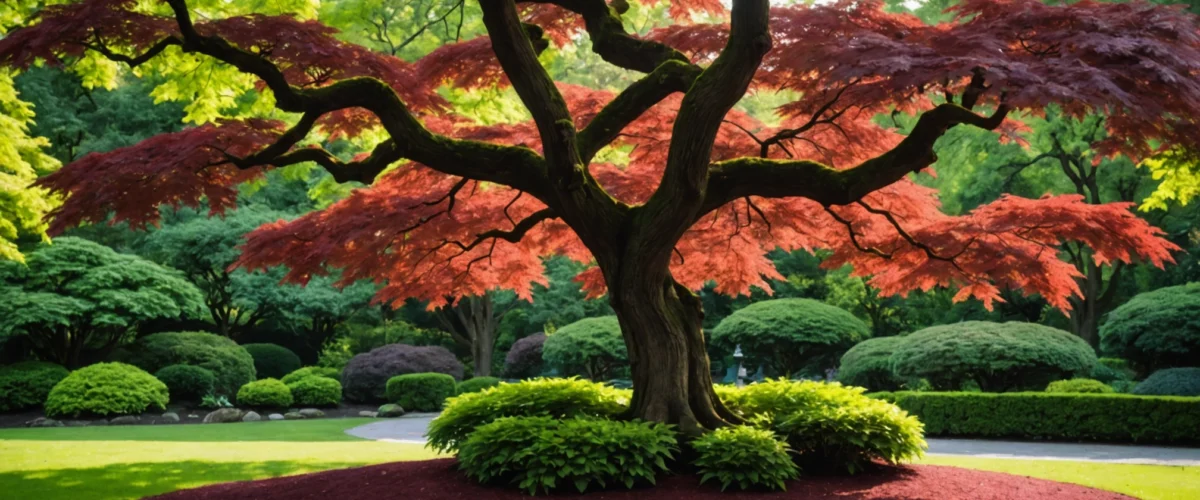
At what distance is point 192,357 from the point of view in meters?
23.3

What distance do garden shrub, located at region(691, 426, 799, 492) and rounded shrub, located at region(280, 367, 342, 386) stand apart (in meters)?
18.5

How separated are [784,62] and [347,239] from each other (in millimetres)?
4005

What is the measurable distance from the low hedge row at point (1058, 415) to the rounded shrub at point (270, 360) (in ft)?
57.5

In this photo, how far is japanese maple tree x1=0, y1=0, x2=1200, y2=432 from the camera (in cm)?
654

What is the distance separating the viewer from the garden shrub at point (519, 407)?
345 inches

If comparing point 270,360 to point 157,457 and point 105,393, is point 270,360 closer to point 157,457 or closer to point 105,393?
point 105,393

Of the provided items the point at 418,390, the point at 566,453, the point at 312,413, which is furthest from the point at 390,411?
the point at 566,453

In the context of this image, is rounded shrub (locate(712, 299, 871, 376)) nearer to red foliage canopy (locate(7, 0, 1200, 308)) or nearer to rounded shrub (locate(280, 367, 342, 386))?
rounded shrub (locate(280, 367, 342, 386))

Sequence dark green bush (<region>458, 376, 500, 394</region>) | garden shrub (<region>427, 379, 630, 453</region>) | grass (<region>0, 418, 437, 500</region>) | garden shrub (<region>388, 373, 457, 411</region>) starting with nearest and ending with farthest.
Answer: garden shrub (<region>427, 379, 630, 453</region>), grass (<region>0, 418, 437, 500</region>), garden shrub (<region>388, 373, 457, 411</region>), dark green bush (<region>458, 376, 500, 394</region>)

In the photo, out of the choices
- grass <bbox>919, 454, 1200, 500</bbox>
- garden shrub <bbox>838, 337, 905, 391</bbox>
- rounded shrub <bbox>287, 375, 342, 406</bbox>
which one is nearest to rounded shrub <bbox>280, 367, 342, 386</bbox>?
rounded shrub <bbox>287, 375, 342, 406</bbox>

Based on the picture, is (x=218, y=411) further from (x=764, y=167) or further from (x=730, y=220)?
(x=764, y=167)

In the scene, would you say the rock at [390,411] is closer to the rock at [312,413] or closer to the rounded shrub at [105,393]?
the rock at [312,413]

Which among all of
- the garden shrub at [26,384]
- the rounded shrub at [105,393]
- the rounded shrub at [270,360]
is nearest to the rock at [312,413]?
the rounded shrub at [105,393]

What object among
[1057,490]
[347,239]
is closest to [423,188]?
[347,239]
